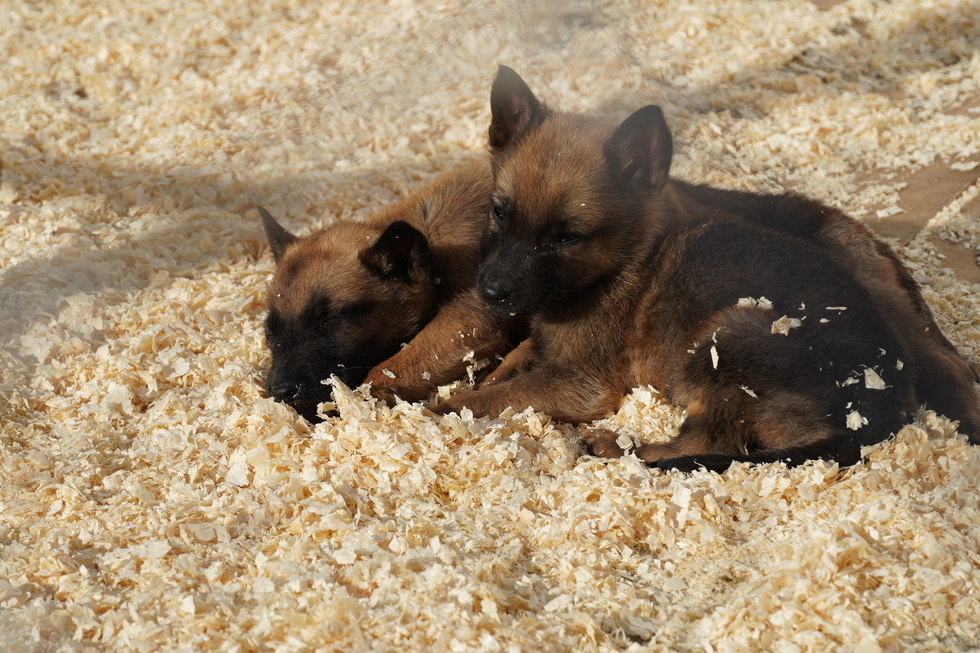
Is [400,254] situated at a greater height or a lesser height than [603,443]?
greater

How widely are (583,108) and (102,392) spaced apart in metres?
4.54

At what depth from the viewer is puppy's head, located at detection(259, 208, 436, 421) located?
186 inches

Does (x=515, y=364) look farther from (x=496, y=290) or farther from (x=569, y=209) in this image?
(x=569, y=209)

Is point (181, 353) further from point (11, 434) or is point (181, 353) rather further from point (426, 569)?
point (426, 569)

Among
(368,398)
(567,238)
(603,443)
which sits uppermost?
(567,238)

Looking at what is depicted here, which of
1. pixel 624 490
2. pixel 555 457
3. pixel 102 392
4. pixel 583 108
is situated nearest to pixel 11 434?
pixel 102 392

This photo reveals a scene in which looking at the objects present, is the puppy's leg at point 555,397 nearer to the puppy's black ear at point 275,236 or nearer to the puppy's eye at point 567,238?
the puppy's eye at point 567,238

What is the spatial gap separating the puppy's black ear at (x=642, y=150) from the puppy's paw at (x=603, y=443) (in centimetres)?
127

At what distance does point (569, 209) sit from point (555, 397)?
0.98 metres

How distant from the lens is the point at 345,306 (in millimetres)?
4832

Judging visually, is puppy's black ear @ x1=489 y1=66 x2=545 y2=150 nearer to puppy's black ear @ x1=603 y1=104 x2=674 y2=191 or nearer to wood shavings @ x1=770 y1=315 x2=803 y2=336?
puppy's black ear @ x1=603 y1=104 x2=674 y2=191

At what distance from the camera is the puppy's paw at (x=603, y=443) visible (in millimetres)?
4383

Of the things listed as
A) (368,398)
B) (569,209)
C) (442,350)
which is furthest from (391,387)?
(569,209)

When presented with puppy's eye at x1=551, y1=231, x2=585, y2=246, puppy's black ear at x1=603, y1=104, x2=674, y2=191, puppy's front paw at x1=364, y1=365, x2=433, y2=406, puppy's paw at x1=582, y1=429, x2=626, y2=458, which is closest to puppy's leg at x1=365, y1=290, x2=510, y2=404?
puppy's front paw at x1=364, y1=365, x2=433, y2=406
